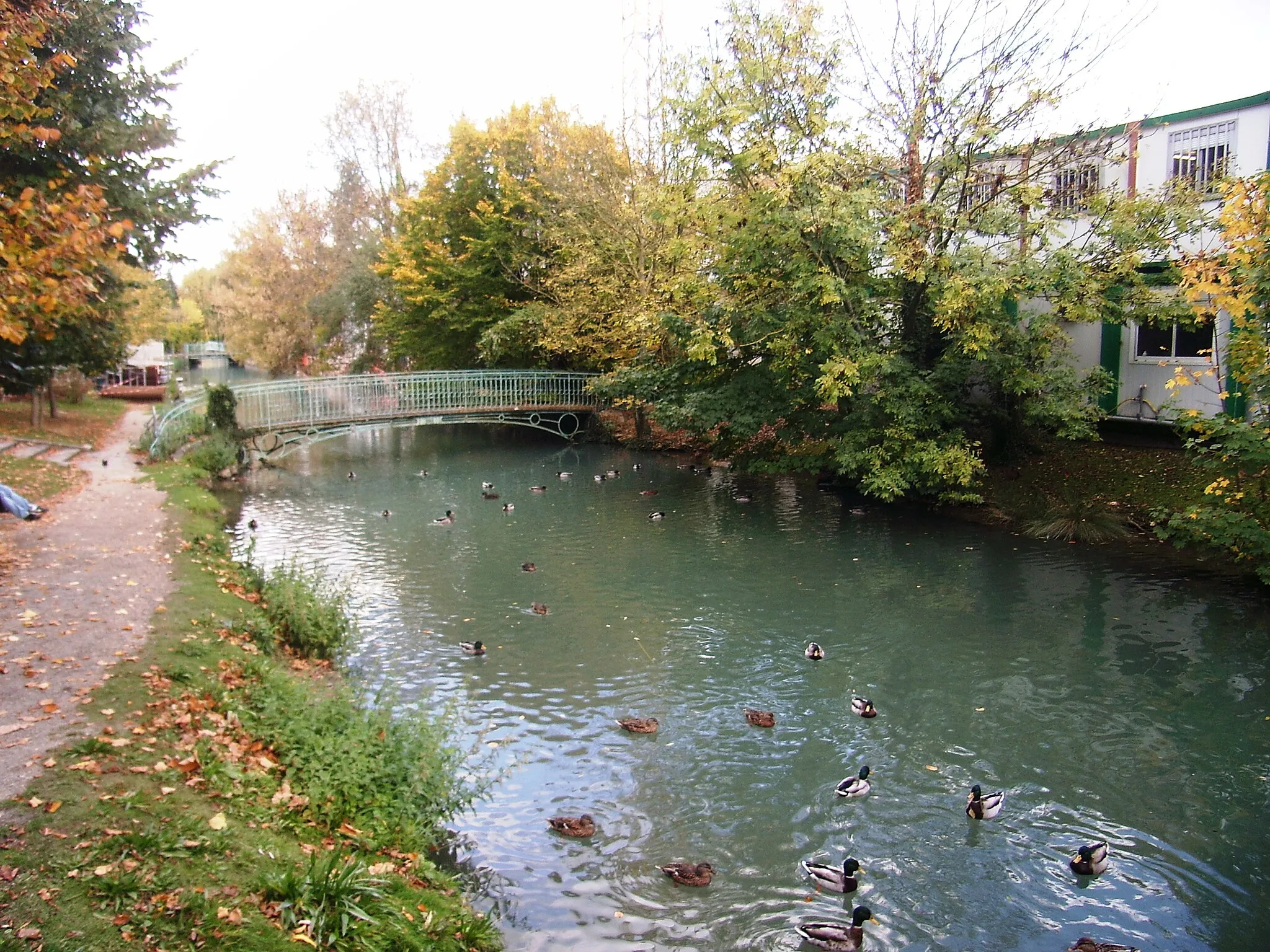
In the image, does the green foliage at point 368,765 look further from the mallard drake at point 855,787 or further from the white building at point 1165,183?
the white building at point 1165,183

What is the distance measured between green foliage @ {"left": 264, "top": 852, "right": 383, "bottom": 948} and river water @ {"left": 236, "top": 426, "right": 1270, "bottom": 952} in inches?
55.3

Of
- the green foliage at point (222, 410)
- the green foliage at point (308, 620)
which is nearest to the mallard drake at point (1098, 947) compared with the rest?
the green foliage at point (308, 620)

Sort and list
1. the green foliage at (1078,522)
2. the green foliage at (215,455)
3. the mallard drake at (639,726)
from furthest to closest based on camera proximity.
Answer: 1. the green foliage at (215,455)
2. the green foliage at (1078,522)
3. the mallard drake at (639,726)

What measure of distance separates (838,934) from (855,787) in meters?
2.11

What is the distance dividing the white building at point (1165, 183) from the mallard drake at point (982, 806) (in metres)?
12.3

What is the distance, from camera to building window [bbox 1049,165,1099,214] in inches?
752

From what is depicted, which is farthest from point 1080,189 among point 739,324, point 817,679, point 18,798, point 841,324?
point 18,798

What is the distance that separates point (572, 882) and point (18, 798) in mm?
4009

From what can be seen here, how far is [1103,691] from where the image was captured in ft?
35.8

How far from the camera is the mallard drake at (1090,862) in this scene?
7211mm

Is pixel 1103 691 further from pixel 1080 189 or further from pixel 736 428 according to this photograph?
pixel 1080 189

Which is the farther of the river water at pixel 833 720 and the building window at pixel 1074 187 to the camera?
the building window at pixel 1074 187

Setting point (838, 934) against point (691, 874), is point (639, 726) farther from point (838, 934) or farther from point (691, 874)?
point (838, 934)

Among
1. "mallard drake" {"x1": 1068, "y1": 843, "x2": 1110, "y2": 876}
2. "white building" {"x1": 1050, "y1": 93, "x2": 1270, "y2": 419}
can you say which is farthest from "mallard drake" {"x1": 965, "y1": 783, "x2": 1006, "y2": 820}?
"white building" {"x1": 1050, "y1": 93, "x2": 1270, "y2": 419}
